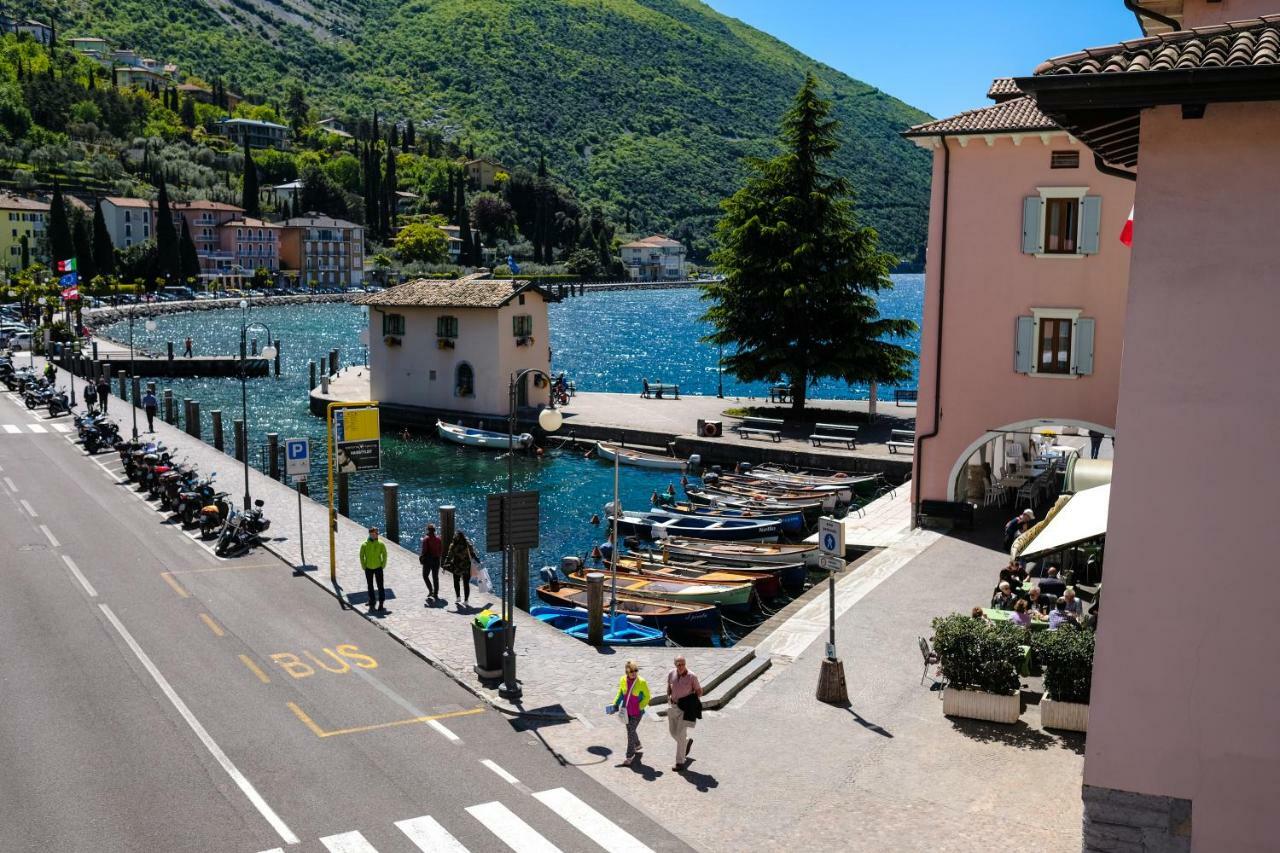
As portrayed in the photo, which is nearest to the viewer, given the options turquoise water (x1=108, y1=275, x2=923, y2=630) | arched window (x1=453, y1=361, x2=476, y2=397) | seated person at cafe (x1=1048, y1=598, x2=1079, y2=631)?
seated person at cafe (x1=1048, y1=598, x2=1079, y2=631)

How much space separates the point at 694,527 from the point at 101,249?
135194mm

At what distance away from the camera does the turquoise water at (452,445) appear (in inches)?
1578

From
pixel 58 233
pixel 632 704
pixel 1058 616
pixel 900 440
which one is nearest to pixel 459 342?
pixel 900 440

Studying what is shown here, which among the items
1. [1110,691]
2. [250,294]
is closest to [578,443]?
[1110,691]

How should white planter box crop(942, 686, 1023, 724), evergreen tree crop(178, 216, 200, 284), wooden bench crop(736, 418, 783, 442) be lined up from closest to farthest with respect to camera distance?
white planter box crop(942, 686, 1023, 724) → wooden bench crop(736, 418, 783, 442) → evergreen tree crop(178, 216, 200, 284)

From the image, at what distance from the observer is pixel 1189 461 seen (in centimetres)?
931

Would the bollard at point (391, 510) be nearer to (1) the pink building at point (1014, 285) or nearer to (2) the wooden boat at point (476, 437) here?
(1) the pink building at point (1014, 285)

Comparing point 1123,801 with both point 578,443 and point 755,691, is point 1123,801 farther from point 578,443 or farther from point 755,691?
point 578,443

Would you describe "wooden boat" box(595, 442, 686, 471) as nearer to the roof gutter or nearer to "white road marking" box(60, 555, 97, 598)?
the roof gutter

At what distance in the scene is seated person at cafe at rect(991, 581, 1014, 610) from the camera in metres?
21.2

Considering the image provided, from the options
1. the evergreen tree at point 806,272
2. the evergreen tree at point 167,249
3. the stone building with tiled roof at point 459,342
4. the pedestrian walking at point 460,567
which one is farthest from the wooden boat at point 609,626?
the evergreen tree at point 167,249

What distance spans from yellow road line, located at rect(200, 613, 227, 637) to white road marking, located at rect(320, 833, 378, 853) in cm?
872

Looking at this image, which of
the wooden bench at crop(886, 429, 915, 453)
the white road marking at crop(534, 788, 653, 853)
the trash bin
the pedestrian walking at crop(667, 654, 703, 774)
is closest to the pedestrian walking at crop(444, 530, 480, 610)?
the trash bin

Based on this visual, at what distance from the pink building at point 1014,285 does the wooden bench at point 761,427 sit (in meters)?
15.6
